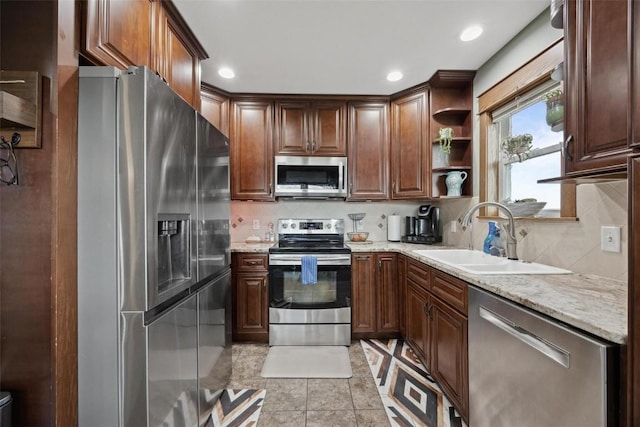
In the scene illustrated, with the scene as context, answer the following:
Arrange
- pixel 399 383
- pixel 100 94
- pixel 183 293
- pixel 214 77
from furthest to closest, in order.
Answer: pixel 214 77
pixel 399 383
pixel 183 293
pixel 100 94

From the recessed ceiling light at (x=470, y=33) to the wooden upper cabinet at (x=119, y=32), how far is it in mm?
1941

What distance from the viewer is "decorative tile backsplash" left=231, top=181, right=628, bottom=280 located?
1.28 m

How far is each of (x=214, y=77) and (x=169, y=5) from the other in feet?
3.04

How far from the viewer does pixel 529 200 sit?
1793 millimetres

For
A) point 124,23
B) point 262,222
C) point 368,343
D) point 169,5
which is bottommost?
point 368,343

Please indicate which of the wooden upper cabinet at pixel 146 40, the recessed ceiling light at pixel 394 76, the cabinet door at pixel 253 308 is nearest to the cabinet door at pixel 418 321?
the cabinet door at pixel 253 308

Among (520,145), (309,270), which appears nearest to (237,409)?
(309,270)

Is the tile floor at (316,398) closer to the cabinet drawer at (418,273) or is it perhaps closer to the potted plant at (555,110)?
the cabinet drawer at (418,273)

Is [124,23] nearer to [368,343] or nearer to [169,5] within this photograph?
[169,5]

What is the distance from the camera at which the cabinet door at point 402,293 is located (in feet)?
7.98

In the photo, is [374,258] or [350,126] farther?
[350,126]

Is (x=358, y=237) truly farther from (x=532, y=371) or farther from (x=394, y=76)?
(x=532, y=371)

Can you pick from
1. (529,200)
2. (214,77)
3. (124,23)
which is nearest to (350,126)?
(214,77)

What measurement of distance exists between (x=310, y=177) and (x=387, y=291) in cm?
136
